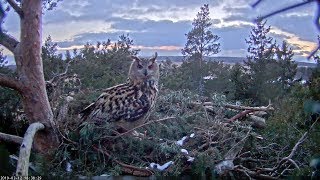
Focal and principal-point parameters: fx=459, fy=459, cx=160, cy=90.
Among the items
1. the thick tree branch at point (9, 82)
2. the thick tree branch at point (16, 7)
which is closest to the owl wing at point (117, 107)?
the thick tree branch at point (9, 82)

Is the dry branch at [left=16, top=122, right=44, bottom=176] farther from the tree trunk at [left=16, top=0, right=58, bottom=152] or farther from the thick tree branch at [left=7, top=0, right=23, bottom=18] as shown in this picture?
the thick tree branch at [left=7, top=0, right=23, bottom=18]

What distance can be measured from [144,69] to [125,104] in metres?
1.16

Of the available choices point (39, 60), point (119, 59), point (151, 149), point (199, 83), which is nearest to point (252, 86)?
point (199, 83)

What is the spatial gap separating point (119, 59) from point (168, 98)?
138 inches

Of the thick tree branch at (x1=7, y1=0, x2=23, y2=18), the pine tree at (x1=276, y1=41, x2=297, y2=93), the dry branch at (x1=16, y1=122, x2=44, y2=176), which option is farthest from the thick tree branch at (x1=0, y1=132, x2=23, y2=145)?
the pine tree at (x1=276, y1=41, x2=297, y2=93)

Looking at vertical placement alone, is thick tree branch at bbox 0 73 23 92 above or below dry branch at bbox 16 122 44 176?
above

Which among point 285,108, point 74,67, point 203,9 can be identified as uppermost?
point 203,9

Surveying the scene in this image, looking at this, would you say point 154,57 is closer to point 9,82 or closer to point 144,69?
point 144,69

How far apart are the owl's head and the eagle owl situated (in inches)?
0.9

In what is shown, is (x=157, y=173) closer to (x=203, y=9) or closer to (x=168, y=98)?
(x=168, y=98)

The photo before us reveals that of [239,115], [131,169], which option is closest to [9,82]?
[131,169]

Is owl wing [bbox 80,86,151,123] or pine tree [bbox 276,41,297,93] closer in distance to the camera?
owl wing [bbox 80,86,151,123]

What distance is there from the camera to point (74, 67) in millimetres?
8758

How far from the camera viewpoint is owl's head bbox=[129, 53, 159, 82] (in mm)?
7133
